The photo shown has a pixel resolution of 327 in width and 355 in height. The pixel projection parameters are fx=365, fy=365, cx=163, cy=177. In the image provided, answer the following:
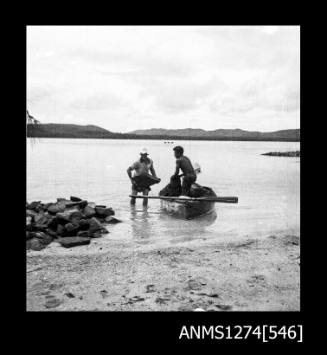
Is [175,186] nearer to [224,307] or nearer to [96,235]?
[96,235]

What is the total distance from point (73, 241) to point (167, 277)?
119 inches

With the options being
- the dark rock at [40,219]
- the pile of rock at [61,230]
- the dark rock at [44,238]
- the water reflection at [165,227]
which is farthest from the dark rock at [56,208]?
the water reflection at [165,227]

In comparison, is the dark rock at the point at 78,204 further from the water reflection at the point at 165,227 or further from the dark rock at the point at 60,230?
the dark rock at the point at 60,230

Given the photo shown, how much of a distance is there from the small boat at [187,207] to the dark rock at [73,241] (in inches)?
145

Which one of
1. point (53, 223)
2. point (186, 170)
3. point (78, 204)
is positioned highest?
point (186, 170)

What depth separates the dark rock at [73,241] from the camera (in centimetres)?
822

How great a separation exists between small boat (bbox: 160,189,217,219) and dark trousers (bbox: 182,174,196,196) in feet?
2.11

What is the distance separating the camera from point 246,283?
19.5 ft

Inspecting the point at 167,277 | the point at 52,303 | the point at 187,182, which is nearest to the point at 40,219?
the point at 52,303

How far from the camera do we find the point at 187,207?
444 inches

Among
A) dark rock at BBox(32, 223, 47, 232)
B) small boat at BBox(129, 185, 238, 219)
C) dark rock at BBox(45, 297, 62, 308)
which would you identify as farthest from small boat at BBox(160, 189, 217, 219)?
dark rock at BBox(45, 297, 62, 308)

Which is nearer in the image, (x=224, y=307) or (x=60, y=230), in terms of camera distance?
(x=224, y=307)

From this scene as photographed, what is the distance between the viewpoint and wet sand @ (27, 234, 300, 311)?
524 cm
